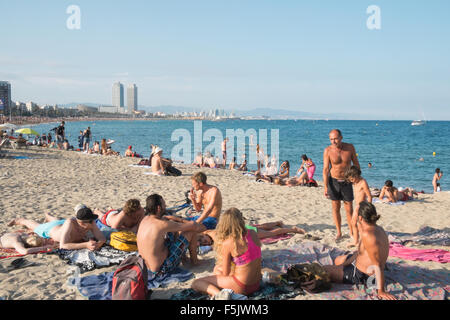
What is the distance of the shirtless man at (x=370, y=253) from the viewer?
10.6 ft

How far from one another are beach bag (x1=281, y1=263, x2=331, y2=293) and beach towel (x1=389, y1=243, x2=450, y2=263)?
1.74m

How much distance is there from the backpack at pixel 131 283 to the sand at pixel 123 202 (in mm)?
337

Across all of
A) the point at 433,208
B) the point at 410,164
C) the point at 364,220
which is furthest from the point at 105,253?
the point at 410,164

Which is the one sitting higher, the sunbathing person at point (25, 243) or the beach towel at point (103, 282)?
the sunbathing person at point (25, 243)

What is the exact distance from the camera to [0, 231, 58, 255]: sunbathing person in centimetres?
450

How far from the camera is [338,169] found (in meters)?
5.23

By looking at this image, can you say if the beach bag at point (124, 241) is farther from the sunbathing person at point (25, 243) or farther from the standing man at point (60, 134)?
the standing man at point (60, 134)

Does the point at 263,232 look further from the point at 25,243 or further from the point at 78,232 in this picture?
the point at 25,243

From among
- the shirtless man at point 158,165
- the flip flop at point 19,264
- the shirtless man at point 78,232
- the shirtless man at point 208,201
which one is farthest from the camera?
the shirtless man at point 158,165

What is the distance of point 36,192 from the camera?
801 centimetres

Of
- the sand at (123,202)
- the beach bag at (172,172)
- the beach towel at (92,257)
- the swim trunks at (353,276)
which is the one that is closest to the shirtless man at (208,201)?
the sand at (123,202)

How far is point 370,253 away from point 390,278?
0.67 m

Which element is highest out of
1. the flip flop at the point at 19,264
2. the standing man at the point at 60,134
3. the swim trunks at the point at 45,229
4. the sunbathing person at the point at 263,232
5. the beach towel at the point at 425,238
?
the standing man at the point at 60,134

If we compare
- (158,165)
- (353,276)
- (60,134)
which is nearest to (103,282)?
(353,276)
